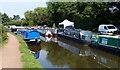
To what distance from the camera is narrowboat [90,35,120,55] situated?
45.4ft

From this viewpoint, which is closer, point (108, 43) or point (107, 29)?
point (108, 43)

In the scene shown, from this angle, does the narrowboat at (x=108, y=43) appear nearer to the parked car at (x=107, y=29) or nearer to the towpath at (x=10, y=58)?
the parked car at (x=107, y=29)

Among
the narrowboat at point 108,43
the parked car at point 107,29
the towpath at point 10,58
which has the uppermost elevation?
the parked car at point 107,29

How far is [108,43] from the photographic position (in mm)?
15125

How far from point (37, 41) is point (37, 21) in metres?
39.9

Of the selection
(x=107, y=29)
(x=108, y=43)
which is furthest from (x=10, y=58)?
(x=107, y=29)

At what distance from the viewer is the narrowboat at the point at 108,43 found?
13830 millimetres

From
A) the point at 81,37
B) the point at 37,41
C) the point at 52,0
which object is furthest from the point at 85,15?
the point at 52,0

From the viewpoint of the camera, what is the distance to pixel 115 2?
27.0 metres

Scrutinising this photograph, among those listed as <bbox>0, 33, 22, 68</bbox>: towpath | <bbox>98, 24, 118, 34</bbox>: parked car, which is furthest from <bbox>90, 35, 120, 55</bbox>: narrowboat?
<bbox>0, 33, 22, 68</bbox>: towpath

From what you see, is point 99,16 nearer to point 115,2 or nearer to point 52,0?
point 115,2

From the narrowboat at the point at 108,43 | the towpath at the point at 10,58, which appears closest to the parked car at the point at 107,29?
the narrowboat at the point at 108,43

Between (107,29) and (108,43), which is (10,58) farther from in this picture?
(107,29)

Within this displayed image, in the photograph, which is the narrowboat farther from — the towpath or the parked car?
the towpath
